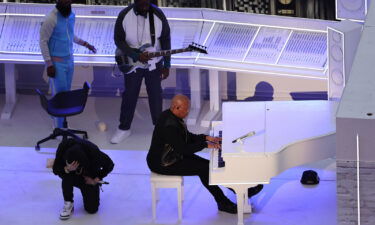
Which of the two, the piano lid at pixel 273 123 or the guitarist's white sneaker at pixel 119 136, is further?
the guitarist's white sneaker at pixel 119 136

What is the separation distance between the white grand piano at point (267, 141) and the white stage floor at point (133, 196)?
37cm

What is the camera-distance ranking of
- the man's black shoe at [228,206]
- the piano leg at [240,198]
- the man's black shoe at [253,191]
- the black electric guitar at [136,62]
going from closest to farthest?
the piano leg at [240,198], the man's black shoe at [228,206], the man's black shoe at [253,191], the black electric guitar at [136,62]

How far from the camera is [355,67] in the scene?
745 centimetres

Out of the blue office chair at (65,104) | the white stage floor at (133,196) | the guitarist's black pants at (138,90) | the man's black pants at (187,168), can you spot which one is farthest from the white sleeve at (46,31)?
the man's black pants at (187,168)

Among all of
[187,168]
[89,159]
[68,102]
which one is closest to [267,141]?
[187,168]

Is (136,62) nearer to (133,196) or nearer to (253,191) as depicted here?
(133,196)

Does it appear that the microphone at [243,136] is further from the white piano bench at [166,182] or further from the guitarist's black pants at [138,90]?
the guitarist's black pants at [138,90]

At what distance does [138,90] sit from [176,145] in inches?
98.0

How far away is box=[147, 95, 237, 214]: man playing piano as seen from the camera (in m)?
9.30

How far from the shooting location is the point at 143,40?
11477 millimetres

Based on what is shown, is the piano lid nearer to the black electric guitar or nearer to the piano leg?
the piano leg

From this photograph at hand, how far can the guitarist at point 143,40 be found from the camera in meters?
11.4

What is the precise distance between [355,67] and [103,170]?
3135mm

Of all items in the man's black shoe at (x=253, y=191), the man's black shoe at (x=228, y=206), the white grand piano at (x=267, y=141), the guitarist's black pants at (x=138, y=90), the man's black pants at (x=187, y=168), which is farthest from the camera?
the guitarist's black pants at (x=138, y=90)
